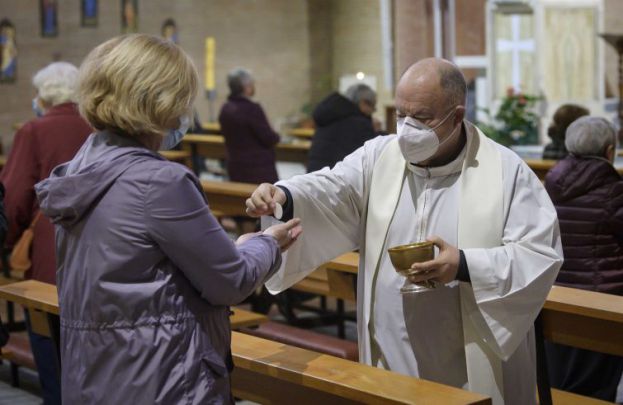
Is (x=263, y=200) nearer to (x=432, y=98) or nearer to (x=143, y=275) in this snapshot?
(x=432, y=98)

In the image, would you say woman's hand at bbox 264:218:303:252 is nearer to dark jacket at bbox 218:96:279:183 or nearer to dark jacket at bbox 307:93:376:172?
dark jacket at bbox 307:93:376:172

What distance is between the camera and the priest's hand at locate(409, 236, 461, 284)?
9.86 feet

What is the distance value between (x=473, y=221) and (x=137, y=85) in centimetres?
120

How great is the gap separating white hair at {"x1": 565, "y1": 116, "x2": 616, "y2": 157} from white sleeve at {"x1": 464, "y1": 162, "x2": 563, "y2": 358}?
1.91 m

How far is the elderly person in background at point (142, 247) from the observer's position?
2473mm

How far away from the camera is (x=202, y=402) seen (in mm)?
2529

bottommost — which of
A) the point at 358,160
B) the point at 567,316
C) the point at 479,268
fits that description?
the point at 567,316

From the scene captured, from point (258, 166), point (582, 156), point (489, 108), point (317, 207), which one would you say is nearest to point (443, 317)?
point (317, 207)

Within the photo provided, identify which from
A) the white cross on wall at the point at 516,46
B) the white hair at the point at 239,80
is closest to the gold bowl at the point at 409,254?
the white hair at the point at 239,80

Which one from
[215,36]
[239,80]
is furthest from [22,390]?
[215,36]

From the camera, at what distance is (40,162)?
524 cm

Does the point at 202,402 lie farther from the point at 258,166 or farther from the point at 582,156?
the point at 258,166

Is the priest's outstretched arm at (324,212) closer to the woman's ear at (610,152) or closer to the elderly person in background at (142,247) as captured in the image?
the elderly person in background at (142,247)

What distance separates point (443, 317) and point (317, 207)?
511 millimetres
